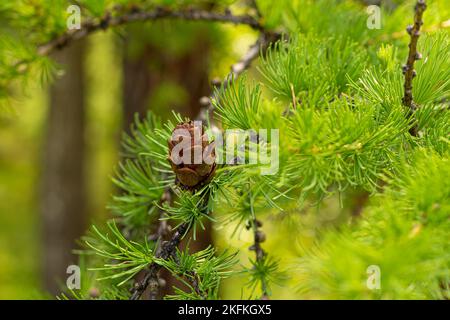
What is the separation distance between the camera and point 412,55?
651 millimetres

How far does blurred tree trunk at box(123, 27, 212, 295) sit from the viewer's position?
6.50ft

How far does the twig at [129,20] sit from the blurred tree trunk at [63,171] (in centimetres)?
204

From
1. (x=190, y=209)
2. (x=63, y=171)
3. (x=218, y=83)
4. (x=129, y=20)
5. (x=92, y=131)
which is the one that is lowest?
(x=190, y=209)

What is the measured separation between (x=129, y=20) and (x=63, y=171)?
224cm

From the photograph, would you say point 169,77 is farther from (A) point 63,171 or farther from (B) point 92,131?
(B) point 92,131

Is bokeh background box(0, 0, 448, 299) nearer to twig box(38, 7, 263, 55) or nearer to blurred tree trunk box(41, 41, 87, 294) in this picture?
blurred tree trunk box(41, 41, 87, 294)

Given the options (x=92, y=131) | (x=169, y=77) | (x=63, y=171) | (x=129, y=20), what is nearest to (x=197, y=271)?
(x=129, y=20)

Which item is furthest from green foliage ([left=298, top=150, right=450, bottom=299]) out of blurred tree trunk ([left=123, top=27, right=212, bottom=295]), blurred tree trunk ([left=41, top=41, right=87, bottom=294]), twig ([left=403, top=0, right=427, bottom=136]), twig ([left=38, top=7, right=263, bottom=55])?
blurred tree trunk ([left=41, top=41, right=87, bottom=294])

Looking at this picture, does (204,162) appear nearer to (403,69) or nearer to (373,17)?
(403,69)

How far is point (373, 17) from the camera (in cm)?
102
